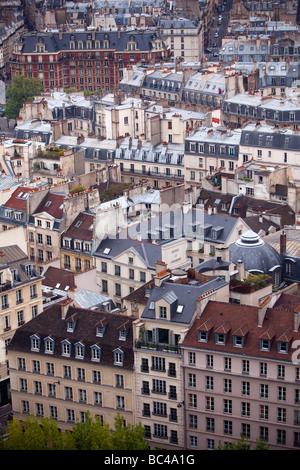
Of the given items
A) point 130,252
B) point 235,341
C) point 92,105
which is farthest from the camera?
point 92,105

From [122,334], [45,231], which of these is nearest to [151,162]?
[45,231]

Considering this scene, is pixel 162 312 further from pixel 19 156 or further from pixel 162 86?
pixel 162 86

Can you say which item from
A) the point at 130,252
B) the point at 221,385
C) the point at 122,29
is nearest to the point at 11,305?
the point at 130,252

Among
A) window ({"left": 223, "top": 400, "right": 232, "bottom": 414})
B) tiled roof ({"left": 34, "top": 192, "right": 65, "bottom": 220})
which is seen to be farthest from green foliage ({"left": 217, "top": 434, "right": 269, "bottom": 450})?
tiled roof ({"left": 34, "top": 192, "right": 65, "bottom": 220})

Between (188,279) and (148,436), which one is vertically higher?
(188,279)

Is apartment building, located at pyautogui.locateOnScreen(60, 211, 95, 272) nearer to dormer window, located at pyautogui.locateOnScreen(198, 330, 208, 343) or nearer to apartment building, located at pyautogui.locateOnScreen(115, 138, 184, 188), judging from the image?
apartment building, located at pyautogui.locateOnScreen(115, 138, 184, 188)

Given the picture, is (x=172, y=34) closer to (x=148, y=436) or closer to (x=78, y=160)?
(x=78, y=160)
